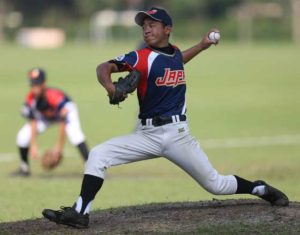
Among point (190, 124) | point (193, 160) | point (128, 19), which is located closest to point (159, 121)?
point (193, 160)

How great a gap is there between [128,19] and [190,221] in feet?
262

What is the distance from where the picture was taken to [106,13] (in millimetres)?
92250

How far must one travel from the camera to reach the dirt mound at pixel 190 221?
7.25m

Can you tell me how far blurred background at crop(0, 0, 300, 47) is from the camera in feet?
266

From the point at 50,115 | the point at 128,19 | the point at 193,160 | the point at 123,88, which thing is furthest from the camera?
the point at 128,19

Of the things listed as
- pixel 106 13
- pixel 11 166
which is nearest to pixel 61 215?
pixel 11 166

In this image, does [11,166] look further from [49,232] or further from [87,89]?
[87,89]

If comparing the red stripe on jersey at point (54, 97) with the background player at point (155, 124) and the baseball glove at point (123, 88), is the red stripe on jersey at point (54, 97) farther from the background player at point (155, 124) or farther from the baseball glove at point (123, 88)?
the baseball glove at point (123, 88)

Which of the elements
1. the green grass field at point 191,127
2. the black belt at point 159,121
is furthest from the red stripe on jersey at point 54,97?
the black belt at point 159,121

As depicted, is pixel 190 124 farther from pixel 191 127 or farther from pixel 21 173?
pixel 21 173

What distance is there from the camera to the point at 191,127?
2239 centimetres

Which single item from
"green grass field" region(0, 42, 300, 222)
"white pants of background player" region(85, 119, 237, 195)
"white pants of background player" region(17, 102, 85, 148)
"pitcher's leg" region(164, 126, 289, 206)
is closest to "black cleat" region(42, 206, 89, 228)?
"white pants of background player" region(85, 119, 237, 195)

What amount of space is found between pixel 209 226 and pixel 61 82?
1144 inches

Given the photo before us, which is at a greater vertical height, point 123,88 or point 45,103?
point 123,88
